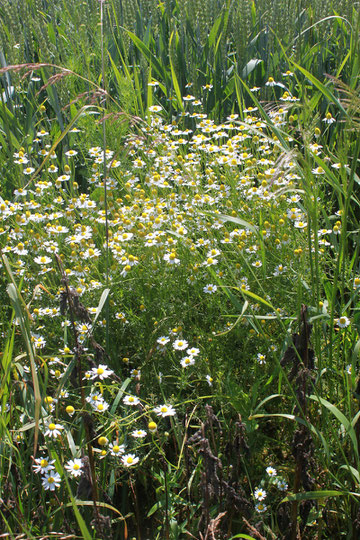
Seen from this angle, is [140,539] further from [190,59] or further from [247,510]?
[190,59]

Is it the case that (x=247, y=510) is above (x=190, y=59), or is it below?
below

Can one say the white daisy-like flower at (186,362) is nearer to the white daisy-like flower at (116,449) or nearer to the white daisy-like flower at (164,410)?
the white daisy-like flower at (164,410)

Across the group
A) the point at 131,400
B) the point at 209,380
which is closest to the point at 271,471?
the point at 209,380

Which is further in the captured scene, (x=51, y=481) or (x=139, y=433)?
(x=139, y=433)

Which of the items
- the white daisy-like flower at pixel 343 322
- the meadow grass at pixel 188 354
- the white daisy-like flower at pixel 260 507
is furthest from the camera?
the white daisy-like flower at pixel 343 322

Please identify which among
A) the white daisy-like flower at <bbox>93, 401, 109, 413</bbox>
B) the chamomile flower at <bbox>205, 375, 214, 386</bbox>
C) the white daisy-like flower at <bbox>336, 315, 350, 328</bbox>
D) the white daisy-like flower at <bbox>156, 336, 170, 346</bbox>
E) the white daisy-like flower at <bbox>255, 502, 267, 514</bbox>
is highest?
the white daisy-like flower at <bbox>336, 315, 350, 328</bbox>

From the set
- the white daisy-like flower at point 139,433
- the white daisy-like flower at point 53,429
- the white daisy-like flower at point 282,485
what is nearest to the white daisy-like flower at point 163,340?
the white daisy-like flower at point 139,433

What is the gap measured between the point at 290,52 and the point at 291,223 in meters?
2.50

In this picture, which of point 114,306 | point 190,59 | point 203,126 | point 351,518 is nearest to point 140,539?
point 351,518

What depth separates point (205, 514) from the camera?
4.59 ft

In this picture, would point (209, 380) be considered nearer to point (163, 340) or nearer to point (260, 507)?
point (163, 340)

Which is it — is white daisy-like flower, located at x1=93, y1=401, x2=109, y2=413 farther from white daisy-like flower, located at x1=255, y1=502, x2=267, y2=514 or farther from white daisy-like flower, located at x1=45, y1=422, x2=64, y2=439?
white daisy-like flower, located at x1=255, y1=502, x2=267, y2=514

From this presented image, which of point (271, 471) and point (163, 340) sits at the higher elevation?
point (163, 340)

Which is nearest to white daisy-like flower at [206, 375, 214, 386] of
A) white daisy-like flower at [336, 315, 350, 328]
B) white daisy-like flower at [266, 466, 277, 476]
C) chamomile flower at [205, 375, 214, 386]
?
chamomile flower at [205, 375, 214, 386]
